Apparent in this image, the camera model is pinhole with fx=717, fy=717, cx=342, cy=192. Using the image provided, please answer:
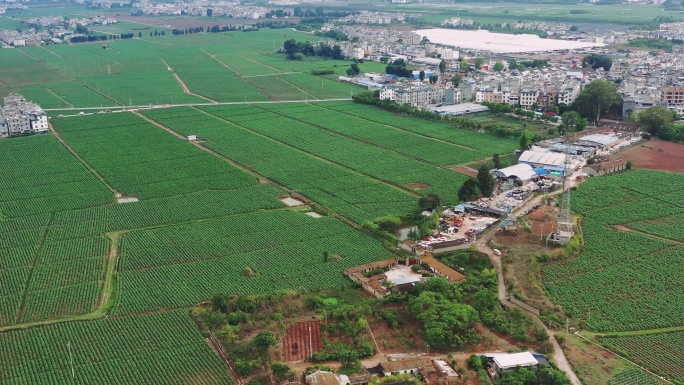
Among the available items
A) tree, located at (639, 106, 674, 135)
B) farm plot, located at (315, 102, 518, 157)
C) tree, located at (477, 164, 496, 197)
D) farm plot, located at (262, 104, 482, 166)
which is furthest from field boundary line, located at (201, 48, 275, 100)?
tree, located at (477, 164, 496, 197)

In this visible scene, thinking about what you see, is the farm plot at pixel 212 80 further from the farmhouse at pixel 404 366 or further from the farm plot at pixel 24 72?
the farmhouse at pixel 404 366

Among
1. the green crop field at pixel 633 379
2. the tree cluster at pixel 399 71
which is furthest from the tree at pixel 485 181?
the tree cluster at pixel 399 71

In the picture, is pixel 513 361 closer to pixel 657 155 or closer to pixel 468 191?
pixel 468 191

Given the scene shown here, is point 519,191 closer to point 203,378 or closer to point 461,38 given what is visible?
point 203,378

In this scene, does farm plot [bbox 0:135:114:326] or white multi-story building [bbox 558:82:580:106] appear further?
white multi-story building [bbox 558:82:580:106]

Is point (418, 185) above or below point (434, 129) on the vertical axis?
below

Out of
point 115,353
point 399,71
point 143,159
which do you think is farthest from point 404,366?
point 399,71

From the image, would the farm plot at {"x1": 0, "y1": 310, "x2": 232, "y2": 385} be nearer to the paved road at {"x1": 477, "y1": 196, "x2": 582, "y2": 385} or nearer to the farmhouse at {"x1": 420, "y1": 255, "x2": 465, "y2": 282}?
the farmhouse at {"x1": 420, "y1": 255, "x2": 465, "y2": 282}

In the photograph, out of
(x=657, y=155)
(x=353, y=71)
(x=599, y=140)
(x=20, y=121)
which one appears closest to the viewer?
(x=657, y=155)
